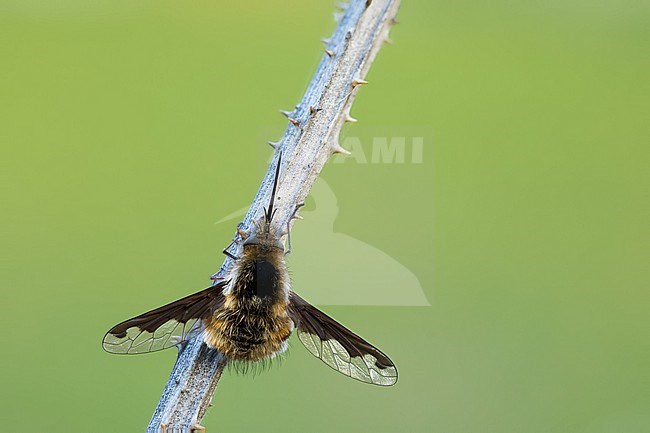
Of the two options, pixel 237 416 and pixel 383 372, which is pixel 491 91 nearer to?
pixel 237 416

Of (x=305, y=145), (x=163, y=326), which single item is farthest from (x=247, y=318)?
(x=305, y=145)

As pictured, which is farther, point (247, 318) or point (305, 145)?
point (305, 145)

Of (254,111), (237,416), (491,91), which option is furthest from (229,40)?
(237,416)

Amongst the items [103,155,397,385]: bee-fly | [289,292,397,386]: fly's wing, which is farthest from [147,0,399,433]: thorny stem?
[289,292,397,386]: fly's wing

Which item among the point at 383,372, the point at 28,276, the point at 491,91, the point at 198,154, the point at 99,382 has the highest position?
the point at 491,91

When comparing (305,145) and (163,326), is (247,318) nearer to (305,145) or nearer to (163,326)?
(163,326)

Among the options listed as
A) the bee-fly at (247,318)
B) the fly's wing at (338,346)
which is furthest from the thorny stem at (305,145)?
the fly's wing at (338,346)

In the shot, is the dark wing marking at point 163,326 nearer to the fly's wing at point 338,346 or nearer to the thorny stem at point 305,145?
the thorny stem at point 305,145
